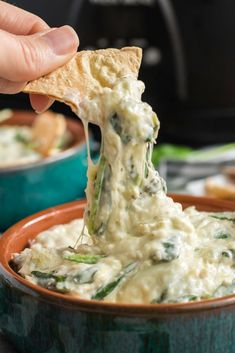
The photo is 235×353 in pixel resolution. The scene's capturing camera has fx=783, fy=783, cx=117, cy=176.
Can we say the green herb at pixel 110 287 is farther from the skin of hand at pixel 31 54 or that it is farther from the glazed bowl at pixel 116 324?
the skin of hand at pixel 31 54

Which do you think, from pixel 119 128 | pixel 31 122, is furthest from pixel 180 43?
pixel 119 128

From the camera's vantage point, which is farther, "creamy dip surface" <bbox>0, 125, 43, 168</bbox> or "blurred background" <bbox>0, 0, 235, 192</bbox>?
"blurred background" <bbox>0, 0, 235, 192</bbox>

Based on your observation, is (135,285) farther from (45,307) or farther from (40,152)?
(40,152)

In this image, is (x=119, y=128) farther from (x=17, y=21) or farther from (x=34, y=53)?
(x=17, y=21)

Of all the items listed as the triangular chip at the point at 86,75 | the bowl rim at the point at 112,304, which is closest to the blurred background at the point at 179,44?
the triangular chip at the point at 86,75

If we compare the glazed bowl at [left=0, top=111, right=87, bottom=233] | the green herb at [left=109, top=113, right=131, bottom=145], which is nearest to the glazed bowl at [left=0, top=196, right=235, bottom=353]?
the green herb at [left=109, top=113, right=131, bottom=145]

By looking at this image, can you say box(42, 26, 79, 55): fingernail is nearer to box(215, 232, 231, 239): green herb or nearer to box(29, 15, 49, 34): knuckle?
box(29, 15, 49, 34): knuckle
